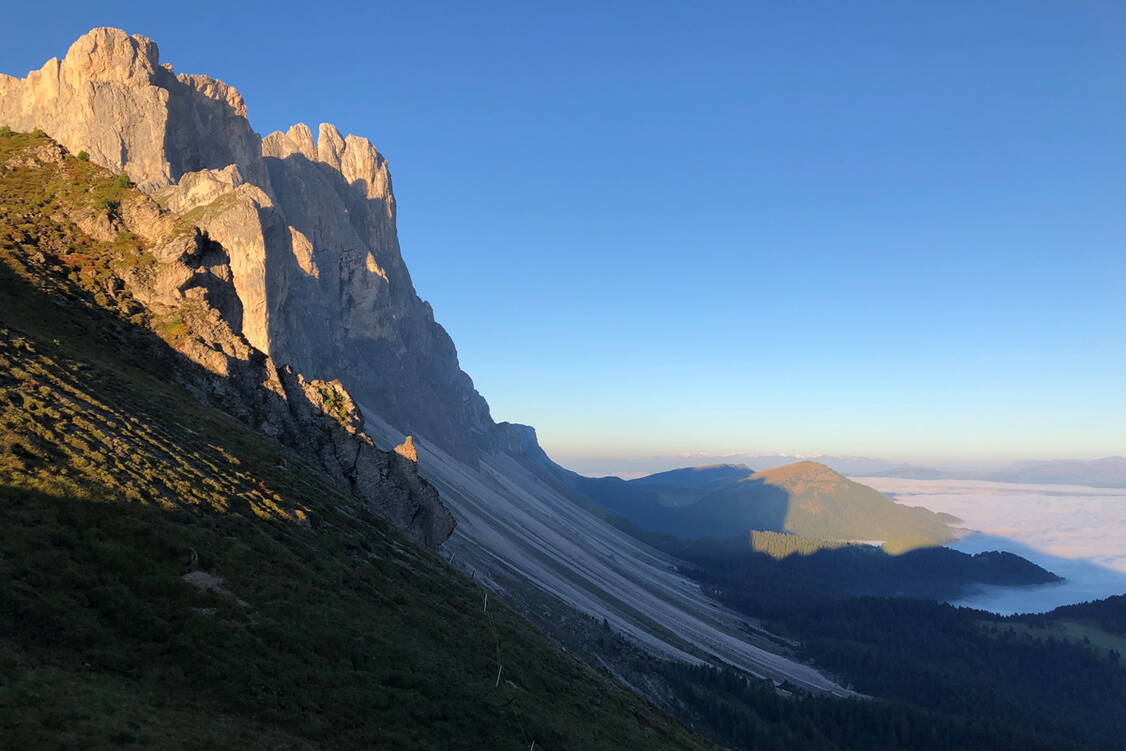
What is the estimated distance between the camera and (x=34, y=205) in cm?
5969

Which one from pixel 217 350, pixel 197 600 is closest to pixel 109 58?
pixel 217 350

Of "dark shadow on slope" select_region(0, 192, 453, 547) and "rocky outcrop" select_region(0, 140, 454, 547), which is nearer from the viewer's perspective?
"dark shadow on slope" select_region(0, 192, 453, 547)

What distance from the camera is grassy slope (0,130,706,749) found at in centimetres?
2164

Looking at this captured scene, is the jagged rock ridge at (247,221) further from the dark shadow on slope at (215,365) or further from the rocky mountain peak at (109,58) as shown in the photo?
the dark shadow on slope at (215,365)

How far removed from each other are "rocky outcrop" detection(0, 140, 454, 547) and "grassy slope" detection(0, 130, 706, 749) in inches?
164

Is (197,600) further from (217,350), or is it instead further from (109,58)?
(109,58)

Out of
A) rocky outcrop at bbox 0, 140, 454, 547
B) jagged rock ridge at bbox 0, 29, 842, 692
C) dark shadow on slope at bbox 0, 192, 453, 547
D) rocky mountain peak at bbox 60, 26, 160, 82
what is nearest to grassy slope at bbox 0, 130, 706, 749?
dark shadow on slope at bbox 0, 192, 453, 547

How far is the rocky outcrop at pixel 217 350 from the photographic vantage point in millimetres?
57594

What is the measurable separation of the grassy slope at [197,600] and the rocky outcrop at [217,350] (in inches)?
164

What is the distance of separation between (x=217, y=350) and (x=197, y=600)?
37.8 metres

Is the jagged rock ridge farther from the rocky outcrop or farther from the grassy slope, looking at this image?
the grassy slope

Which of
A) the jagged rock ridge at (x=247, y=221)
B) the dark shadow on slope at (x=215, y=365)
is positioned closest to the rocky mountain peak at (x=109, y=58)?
the jagged rock ridge at (x=247, y=221)

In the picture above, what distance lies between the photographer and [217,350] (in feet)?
193

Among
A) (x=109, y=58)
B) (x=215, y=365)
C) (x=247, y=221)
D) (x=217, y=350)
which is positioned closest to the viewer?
(x=215, y=365)
